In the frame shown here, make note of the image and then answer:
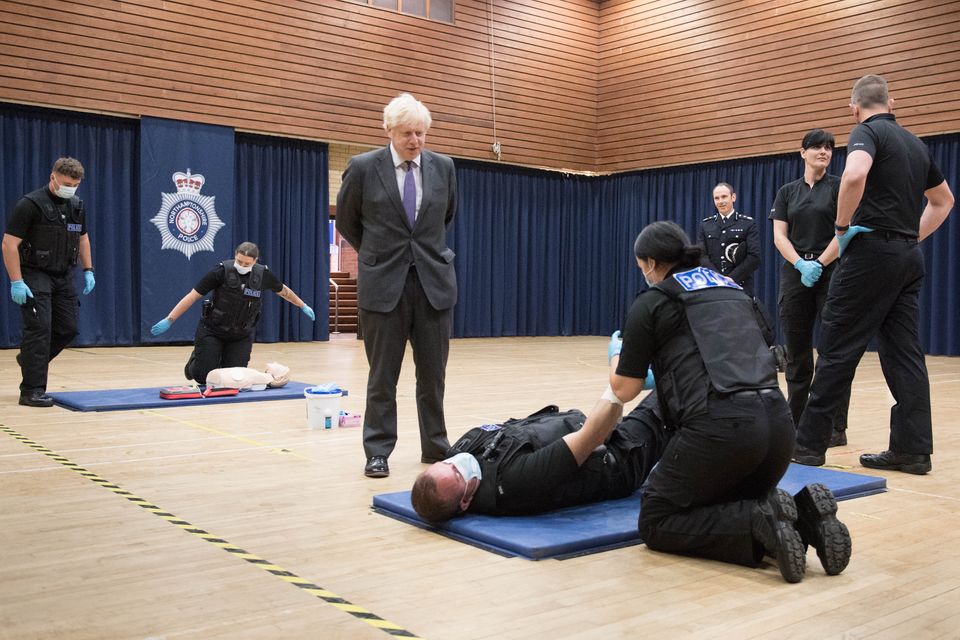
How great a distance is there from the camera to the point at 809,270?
4.50 meters

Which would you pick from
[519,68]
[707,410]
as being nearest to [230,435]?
[707,410]

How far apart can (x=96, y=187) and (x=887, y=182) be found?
979 centimetres

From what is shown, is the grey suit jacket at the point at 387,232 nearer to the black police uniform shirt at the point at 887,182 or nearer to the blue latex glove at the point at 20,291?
the black police uniform shirt at the point at 887,182

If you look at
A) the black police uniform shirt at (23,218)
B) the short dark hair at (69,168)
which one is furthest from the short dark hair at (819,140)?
the black police uniform shirt at (23,218)

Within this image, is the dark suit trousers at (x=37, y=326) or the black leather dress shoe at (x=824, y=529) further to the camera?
the dark suit trousers at (x=37, y=326)

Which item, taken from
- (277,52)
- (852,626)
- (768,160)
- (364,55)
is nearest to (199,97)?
(277,52)

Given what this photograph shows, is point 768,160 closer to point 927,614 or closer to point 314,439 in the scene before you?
point 314,439

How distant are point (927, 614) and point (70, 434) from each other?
163 inches

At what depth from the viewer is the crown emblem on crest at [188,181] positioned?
1160 centimetres

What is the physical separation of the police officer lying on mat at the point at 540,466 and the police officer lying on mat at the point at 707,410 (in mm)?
282

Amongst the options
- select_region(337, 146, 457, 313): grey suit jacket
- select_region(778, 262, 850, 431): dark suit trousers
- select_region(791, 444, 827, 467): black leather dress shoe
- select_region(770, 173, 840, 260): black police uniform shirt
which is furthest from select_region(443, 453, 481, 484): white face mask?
select_region(770, 173, 840, 260): black police uniform shirt

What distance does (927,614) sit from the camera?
7.31 feet

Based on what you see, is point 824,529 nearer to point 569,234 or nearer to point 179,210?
point 179,210

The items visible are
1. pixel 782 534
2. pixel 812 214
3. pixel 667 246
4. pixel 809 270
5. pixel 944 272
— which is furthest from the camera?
pixel 944 272
